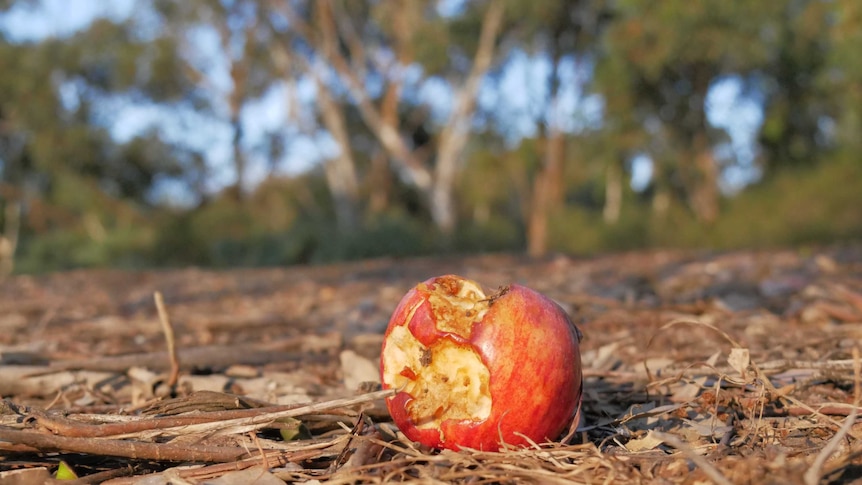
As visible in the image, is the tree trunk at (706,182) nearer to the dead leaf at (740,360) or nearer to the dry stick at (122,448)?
the dead leaf at (740,360)

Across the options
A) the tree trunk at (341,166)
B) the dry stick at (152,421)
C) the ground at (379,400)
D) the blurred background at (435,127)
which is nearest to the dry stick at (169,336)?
the ground at (379,400)

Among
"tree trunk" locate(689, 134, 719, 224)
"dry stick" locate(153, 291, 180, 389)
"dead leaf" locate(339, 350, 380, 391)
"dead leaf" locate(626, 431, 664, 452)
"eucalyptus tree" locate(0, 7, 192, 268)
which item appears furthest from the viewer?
"eucalyptus tree" locate(0, 7, 192, 268)

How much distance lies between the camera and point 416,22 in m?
16.6

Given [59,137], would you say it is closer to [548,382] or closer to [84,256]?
[84,256]

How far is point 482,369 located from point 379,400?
51 cm

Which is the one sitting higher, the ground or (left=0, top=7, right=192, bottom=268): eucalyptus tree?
(left=0, top=7, right=192, bottom=268): eucalyptus tree

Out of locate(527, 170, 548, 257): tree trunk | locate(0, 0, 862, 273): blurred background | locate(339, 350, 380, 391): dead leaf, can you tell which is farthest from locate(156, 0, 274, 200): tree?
locate(339, 350, 380, 391): dead leaf

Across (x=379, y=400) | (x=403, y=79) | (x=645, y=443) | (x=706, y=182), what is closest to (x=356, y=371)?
(x=379, y=400)

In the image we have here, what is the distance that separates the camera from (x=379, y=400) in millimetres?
1976

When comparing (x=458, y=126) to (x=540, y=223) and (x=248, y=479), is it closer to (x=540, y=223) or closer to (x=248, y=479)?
(x=540, y=223)

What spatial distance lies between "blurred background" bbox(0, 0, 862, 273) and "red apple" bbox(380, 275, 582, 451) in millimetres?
10320

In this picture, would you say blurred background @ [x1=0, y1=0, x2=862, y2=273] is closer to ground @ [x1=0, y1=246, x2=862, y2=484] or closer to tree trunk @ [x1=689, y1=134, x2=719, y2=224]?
tree trunk @ [x1=689, y1=134, x2=719, y2=224]

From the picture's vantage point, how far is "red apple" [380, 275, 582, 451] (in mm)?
1532

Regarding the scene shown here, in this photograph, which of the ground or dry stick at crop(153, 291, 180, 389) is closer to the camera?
the ground
